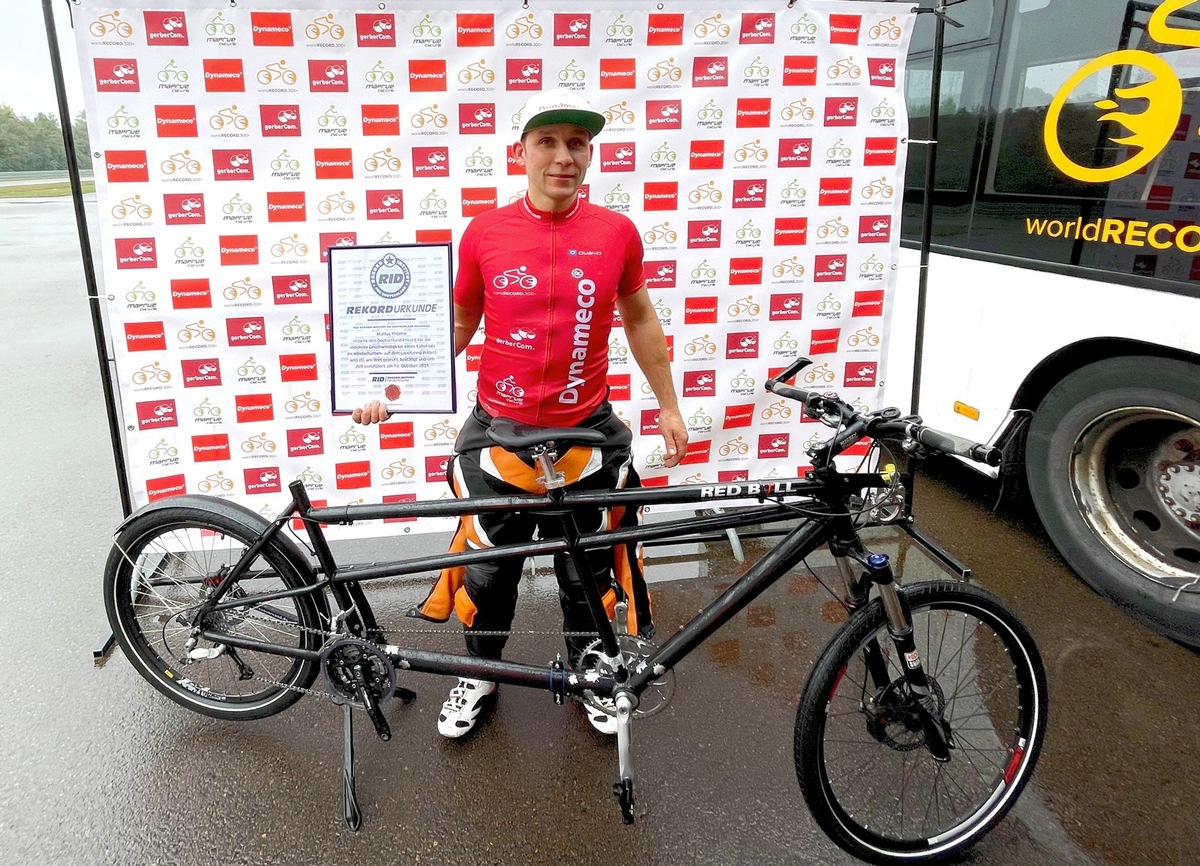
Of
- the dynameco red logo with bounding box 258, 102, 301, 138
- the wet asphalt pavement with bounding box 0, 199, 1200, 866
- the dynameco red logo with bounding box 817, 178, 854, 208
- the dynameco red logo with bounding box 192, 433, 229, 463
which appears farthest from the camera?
the dynameco red logo with bounding box 817, 178, 854, 208

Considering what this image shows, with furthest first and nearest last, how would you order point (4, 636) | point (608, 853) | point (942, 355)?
point (942, 355) < point (4, 636) < point (608, 853)

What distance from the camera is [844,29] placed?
11.6 feet

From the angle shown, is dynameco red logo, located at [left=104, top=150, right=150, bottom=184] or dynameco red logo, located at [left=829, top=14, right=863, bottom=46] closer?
dynameco red logo, located at [left=104, top=150, right=150, bottom=184]

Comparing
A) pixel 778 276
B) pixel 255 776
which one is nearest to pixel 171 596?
pixel 255 776

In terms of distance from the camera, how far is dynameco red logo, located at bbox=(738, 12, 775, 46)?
345cm

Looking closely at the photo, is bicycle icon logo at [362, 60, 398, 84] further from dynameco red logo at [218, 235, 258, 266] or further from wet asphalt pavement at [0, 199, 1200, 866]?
wet asphalt pavement at [0, 199, 1200, 866]

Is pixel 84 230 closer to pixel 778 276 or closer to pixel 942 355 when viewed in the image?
pixel 778 276

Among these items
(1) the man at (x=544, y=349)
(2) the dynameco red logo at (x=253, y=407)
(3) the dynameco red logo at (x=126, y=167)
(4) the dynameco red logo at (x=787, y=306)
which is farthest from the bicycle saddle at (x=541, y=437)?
(3) the dynameco red logo at (x=126, y=167)

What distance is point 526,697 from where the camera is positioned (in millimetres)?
3037

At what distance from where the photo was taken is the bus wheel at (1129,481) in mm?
3303

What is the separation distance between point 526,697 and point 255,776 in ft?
3.16

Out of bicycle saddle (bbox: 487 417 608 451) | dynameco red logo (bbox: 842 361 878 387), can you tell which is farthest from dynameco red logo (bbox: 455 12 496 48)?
dynameco red logo (bbox: 842 361 878 387)

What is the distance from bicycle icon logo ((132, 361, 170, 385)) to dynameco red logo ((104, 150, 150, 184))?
0.76 metres

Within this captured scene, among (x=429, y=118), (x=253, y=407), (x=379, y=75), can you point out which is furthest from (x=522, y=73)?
(x=253, y=407)
